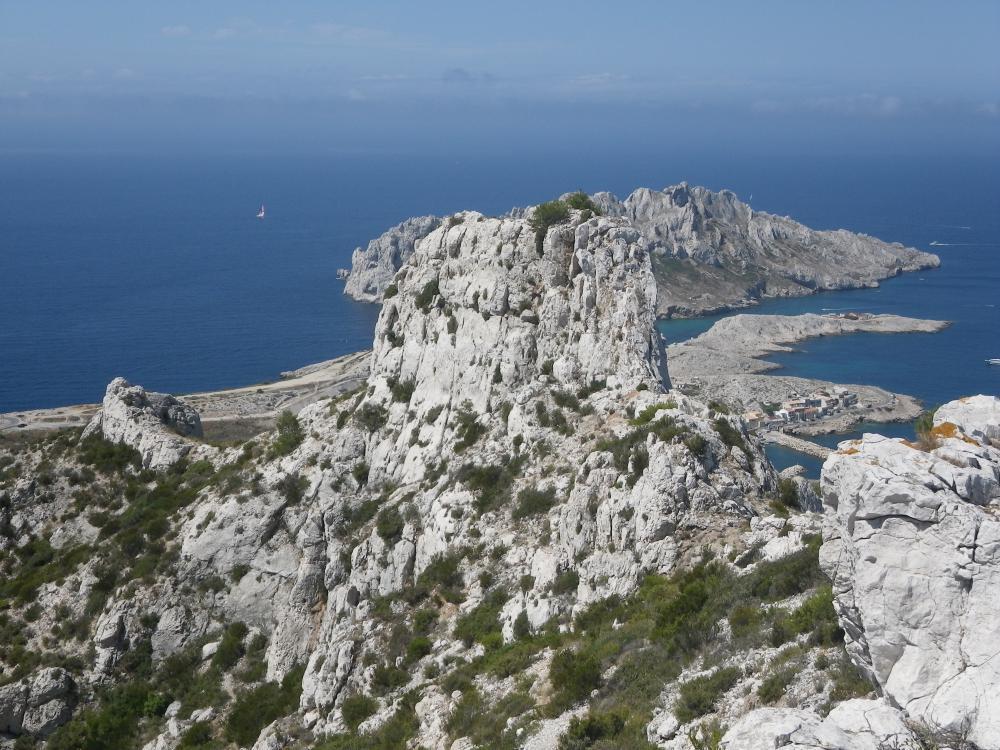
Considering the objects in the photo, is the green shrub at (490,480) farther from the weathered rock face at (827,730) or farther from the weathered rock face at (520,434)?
the weathered rock face at (827,730)

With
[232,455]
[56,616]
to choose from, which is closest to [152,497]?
[232,455]

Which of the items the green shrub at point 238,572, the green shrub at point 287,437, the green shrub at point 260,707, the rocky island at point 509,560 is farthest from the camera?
the green shrub at point 287,437

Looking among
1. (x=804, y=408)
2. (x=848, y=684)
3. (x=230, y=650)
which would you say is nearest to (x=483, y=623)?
(x=230, y=650)

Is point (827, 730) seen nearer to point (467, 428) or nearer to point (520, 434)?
point (520, 434)

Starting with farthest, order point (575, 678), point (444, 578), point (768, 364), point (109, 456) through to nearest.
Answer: point (768, 364) < point (109, 456) < point (444, 578) < point (575, 678)

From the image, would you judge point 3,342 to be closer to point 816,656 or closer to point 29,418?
point 29,418

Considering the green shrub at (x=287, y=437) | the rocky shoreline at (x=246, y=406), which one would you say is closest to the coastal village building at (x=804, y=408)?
the rocky shoreline at (x=246, y=406)
